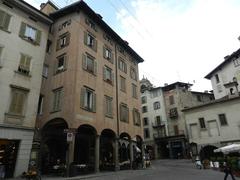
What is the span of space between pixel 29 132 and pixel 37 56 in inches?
267

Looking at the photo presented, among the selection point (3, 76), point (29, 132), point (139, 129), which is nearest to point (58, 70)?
point (3, 76)

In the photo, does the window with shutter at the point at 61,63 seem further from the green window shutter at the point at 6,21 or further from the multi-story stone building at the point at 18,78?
the green window shutter at the point at 6,21

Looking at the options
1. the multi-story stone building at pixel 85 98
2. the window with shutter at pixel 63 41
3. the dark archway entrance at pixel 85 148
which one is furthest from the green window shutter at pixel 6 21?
the dark archway entrance at pixel 85 148

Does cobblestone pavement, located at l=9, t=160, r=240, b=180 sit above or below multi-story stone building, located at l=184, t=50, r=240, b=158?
below

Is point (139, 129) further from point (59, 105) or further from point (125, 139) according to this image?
point (59, 105)

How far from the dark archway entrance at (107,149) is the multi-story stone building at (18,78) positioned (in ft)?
24.3

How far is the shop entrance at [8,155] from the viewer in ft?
49.8

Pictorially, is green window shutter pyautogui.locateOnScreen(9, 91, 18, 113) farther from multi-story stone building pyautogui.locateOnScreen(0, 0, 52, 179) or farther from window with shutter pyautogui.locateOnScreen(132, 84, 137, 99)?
window with shutter pyautogui.locateOnScreen(132, 84, 137, 99)

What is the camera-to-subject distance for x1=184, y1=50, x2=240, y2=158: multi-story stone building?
3003 cm

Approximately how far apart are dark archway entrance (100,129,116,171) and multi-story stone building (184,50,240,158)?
1615cm

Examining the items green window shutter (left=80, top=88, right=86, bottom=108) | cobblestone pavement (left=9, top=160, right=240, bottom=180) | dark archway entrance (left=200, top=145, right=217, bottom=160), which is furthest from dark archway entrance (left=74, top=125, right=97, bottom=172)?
dark archway entrance (left=200, top=145, right=217, bottom=160)

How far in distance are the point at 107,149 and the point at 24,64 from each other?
40.8 feet

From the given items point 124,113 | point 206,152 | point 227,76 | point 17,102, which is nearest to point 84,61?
point 17,102

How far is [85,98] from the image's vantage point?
18953 mm
